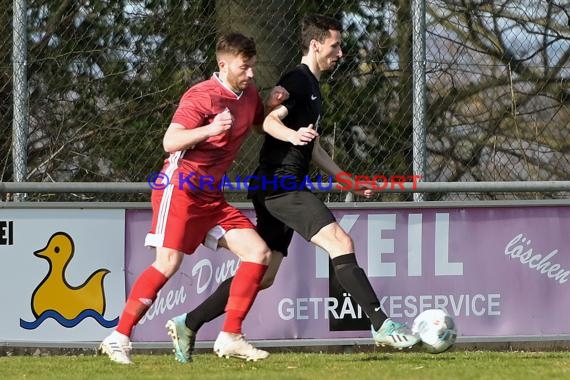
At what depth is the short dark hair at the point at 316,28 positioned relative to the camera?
24.5 ft

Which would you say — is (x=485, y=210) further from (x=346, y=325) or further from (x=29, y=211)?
(x=29, y=211)

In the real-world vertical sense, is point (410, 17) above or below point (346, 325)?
above

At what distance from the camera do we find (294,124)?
292 inches

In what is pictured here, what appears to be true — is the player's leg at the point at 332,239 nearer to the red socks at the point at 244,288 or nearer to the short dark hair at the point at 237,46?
the red socks at the point at 244,288

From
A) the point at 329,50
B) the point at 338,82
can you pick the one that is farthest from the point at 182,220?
the point at 338,82

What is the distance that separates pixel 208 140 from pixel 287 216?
0.64 meters

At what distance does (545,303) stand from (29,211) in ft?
12.0

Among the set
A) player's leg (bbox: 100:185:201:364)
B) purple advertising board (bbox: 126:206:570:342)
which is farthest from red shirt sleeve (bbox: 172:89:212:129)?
purple advertising board (bbox: 126:206:570:342)

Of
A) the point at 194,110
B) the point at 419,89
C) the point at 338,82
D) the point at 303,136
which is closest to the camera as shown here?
the point at 303,136

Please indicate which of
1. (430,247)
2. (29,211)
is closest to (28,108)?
(29,211)

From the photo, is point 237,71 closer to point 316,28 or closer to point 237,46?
point 237,46

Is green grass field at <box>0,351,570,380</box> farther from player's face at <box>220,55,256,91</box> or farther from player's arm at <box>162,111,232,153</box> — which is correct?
player's face at <box>220,55,256,91</box>

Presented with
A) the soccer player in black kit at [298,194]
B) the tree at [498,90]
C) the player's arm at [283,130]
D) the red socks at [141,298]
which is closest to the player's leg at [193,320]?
the soccer player in black kit at [298,194]

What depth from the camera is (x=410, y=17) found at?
9.38 meters
